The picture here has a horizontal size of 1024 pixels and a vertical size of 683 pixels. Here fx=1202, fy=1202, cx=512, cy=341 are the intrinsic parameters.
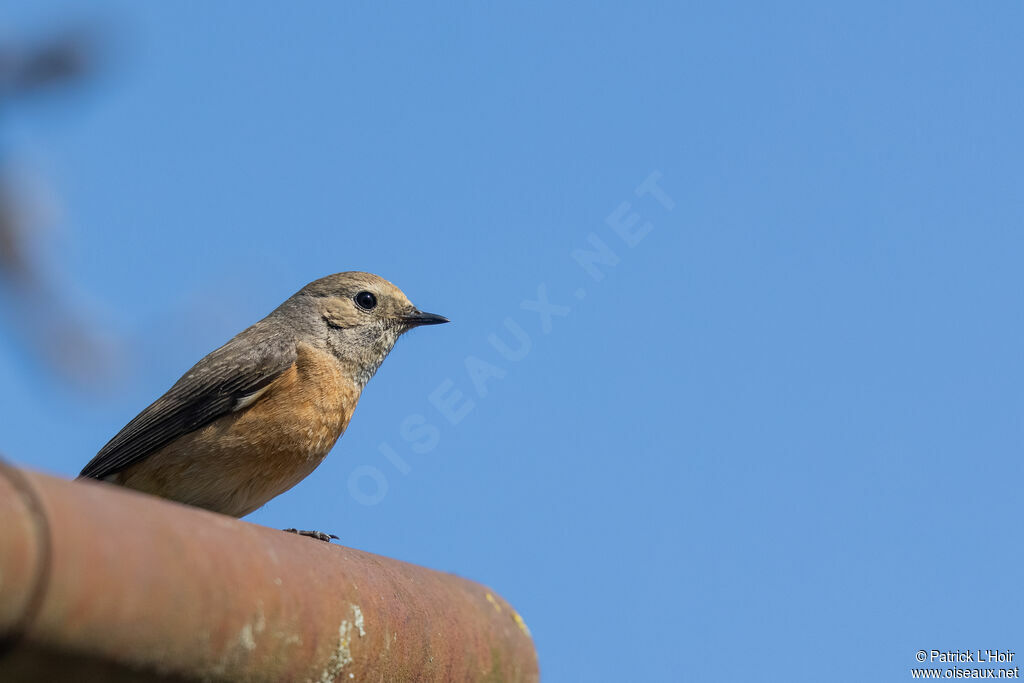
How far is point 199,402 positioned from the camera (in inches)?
238

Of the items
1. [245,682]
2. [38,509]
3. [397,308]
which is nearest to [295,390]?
[397,308]

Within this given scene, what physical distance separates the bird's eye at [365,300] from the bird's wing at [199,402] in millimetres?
787

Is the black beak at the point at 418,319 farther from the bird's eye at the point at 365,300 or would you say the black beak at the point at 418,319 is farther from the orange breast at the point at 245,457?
the orange breast at the point at 245,457

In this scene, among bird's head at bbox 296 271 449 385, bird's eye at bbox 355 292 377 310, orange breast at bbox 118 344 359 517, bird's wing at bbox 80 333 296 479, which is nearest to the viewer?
orange breast at bbox 118 344 359 517

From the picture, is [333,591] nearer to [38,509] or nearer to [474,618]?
[474,618]

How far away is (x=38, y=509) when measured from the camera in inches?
80.0

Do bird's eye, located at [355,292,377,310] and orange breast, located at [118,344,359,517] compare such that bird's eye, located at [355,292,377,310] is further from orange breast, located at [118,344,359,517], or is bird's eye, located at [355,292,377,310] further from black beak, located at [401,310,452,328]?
orange breast, located at [118,344,359,517]

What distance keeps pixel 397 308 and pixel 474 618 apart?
381cm

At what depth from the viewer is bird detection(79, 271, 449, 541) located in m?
5.72

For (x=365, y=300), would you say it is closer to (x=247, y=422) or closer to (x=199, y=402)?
(x=199, y=402)

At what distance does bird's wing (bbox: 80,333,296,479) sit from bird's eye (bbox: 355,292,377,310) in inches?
31.0

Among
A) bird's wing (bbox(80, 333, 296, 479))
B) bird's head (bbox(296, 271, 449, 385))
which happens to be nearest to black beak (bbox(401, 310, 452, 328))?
bird's head (bbox(296, 271, 449, 385))

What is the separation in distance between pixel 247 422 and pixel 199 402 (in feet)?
1.21

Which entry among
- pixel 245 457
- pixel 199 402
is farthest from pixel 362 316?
pixel 245 457
